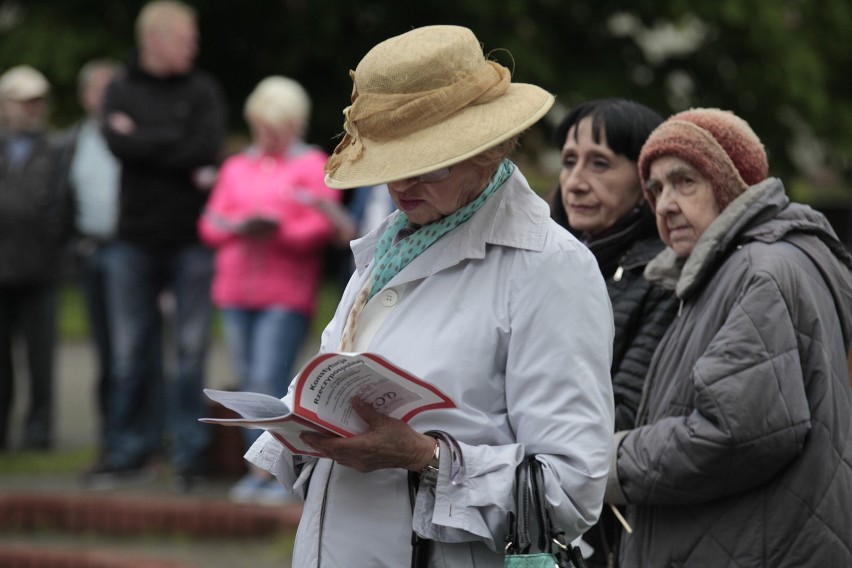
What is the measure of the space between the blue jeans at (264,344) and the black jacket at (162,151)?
63 centimetres

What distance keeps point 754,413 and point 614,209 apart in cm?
101

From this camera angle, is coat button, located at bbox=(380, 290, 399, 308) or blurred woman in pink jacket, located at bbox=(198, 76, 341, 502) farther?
blurred woman in pink jacket, located at bbox=(198, 76, 341, 502)

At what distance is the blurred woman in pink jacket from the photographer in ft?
25.5

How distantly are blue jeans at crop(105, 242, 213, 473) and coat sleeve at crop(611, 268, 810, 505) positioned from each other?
190 inches

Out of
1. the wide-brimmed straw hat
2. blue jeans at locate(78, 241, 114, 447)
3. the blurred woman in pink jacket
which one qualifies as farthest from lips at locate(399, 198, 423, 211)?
blue jeans at locate(78, 241, 114, 447)

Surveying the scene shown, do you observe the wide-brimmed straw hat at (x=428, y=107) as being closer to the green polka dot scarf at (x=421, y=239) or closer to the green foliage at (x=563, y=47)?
the green polka dot scarf at (x=421, y=239)

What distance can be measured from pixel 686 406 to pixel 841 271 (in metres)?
0.55

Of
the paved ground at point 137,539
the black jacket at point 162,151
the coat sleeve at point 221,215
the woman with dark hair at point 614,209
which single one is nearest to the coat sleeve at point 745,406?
the woman with dark hair at point 614,209

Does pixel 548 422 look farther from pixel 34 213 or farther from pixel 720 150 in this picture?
pixel 34 213

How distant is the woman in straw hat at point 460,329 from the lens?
298 centimetres

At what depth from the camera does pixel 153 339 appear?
8477 mm

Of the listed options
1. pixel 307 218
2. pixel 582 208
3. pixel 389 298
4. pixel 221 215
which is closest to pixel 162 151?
pixel 221 215

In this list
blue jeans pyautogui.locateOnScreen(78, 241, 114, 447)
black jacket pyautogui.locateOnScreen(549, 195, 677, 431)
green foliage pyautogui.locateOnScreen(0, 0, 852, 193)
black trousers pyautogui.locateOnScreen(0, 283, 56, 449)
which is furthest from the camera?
green foliage pyautogui.locateOnScreen(0, 0, 852, 193)

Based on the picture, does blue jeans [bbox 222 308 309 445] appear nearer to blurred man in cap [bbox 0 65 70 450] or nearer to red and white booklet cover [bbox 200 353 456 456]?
blurred man in cap [bbox 0 65 70 450]
